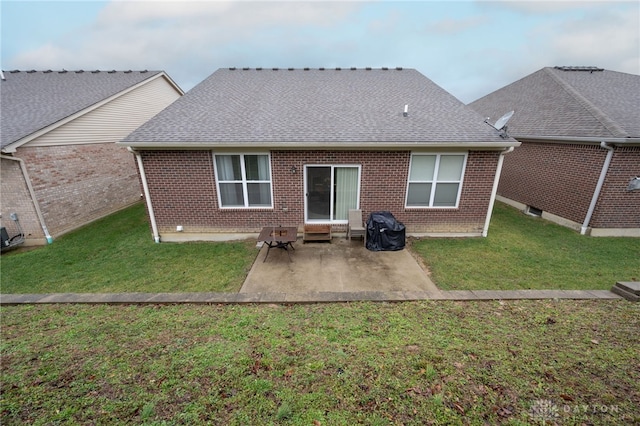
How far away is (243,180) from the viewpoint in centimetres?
735

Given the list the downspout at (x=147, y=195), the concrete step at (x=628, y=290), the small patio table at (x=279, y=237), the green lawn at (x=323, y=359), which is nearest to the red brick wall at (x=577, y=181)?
the green lawn at (x=323, y=359)

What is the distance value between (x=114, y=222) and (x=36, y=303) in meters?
5.68

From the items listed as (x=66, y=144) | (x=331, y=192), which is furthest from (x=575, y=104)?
(x=66, y=144)

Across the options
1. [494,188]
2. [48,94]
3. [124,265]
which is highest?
[48,94]

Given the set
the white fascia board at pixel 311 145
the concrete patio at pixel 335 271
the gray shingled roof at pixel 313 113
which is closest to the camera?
the concrete patio at pixel 335 271

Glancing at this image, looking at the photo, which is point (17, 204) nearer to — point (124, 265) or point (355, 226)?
point (124, 265)

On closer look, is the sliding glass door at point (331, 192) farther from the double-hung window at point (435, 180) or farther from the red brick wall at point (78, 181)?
the red brick wall at point (78, 181)

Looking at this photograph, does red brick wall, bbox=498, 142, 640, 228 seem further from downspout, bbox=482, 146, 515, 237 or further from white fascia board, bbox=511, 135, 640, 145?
downspout, bbox=482, 146, 515, 237

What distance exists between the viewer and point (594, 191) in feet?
25.9

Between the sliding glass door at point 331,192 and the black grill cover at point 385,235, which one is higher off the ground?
the sliding glass door at point 331,192

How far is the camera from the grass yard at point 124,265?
5.52 m

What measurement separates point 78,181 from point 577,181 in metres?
17.7

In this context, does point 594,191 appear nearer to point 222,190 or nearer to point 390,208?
point 390,208

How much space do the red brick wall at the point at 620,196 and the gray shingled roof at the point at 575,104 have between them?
0.68m
